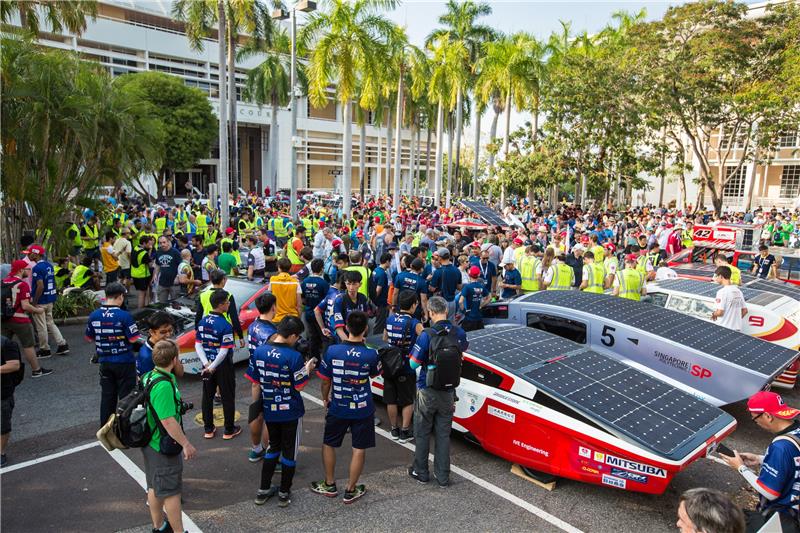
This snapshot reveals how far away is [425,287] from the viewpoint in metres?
8.38

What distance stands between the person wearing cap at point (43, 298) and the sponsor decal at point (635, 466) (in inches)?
315

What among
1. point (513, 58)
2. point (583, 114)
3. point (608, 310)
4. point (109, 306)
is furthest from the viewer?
point (513, 58)

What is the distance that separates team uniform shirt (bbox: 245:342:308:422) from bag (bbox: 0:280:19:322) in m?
4.45

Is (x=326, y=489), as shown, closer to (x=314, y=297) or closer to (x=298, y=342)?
(x=298, y=342)

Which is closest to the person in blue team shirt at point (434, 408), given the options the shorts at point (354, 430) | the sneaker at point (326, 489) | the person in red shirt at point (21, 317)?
the shorts at point (354, 430)

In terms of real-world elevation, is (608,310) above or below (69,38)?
below

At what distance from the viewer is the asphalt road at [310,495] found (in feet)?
15.1

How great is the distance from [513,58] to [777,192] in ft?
105

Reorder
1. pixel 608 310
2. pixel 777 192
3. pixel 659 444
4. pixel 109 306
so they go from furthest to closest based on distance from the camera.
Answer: pixel 777 192 → pixel 608 310 → pixel 109 306 → pixel 659 444

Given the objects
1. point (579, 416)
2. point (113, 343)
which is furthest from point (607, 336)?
point (113, 343)

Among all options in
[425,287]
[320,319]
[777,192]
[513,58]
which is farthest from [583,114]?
[777,192]

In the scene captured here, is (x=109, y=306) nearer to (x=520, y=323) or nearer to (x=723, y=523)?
(x=520, y=323)

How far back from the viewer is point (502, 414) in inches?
209

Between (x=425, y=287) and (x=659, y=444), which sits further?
(x=425, y=287)
